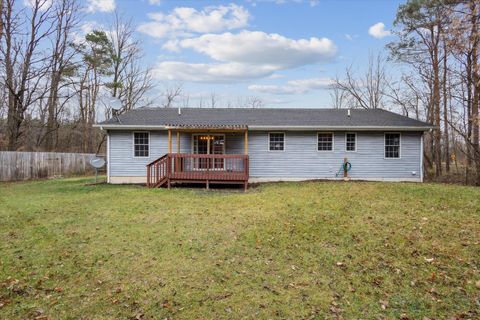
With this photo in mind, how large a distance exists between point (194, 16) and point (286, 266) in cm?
1473

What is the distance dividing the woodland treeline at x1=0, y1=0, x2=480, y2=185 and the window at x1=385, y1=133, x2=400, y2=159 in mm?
2822

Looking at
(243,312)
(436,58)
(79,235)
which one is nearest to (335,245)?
(243,312)

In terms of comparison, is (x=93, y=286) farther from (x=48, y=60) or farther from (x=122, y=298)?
(x=48, y=60)

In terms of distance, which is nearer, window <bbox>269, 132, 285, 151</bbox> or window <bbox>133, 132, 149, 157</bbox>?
window <bbox>133, 132, 149, 157</bbox>

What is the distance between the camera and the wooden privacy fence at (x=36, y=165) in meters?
14.5

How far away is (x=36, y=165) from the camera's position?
610 inches

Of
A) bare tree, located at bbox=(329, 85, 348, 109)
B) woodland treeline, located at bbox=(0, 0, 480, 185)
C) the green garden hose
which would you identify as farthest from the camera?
bare tree, located at bbox=(329, 85, 348, 109)

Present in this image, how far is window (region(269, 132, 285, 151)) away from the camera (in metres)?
12.8

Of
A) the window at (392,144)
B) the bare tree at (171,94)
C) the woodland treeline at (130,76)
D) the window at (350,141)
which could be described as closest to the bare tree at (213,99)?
the bare tree at (171,94)

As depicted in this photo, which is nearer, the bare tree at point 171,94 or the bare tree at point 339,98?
the bare tree at point 339,98

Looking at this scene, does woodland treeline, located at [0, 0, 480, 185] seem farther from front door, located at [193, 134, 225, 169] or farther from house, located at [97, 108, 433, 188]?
front door, located at [193, 134, 225, 169]

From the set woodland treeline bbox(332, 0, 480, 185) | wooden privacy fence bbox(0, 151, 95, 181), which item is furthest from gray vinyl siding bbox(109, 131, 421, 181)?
wooden privacy fence bbox(0, 151, 95, 181)

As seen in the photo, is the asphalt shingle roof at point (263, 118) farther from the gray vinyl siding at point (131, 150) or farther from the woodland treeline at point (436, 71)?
the woodland treeline at point (436, 71)

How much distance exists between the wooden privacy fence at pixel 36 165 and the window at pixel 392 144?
1841cm
